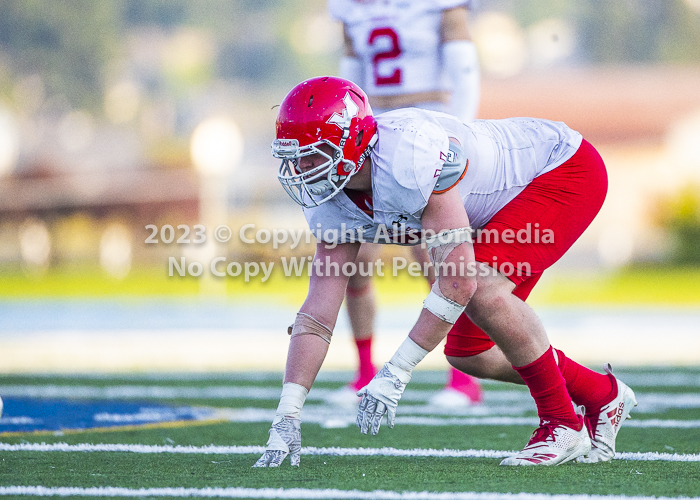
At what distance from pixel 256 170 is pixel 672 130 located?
55.4ft

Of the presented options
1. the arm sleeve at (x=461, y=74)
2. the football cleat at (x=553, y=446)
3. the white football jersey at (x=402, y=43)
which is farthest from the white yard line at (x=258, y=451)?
the white football jersey at (x=402, y=43)

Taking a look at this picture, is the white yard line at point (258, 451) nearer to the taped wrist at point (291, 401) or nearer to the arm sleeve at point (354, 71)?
the taped wrist at point (291, 401)

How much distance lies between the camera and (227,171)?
2620cm

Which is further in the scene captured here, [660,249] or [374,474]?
[660,249]

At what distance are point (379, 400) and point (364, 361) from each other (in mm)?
1707

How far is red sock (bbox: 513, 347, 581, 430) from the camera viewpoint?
2.94m

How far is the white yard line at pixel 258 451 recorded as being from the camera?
121 inches

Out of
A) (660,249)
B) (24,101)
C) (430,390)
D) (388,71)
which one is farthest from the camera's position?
(24,101)

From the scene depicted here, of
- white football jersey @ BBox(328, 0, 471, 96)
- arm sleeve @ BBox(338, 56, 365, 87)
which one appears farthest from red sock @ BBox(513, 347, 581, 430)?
arm sleeve @ BBox(338, 56, 365, 87)

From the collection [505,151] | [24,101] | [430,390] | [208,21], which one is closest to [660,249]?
[430,390]

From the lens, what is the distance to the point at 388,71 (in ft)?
14.2

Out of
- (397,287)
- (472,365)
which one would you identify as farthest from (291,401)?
(397,287)

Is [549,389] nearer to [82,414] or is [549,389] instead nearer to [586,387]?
[586,387]

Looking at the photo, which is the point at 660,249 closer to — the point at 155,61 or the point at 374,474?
the point at 374,474
